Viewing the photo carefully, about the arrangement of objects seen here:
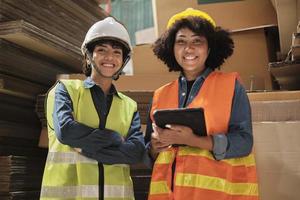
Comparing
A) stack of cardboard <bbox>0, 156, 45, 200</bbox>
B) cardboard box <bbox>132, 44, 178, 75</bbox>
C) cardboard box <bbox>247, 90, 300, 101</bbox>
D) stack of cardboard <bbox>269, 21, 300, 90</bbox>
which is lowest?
stack of cardboard <bbox>0, 156, 45, 200</bbox>

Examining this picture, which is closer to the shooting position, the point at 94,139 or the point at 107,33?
the point at 94,139

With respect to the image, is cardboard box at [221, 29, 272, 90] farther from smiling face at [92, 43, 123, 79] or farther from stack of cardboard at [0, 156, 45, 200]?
stack of cardboard at [0, 156, 45, 200]

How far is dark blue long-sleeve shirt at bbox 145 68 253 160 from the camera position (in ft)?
5.16

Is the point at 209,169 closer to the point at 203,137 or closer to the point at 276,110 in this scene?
the point at 203,137

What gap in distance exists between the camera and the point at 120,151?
70.0 inches

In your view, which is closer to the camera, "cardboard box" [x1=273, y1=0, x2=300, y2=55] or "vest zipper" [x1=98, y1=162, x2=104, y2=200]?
"vest zipper" [x1=98, y1=162, x2=104, y2=200]

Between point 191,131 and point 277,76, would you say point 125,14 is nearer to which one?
point 277,76

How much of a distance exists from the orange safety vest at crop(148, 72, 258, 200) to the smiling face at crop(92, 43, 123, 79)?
441 millimetres

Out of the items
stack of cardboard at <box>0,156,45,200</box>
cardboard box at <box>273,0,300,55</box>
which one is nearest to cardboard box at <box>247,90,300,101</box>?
cardboard box at <box>273,0,300,55</box>

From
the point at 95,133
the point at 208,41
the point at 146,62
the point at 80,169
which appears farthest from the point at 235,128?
the point at 146,62

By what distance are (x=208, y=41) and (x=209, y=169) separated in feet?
2.09

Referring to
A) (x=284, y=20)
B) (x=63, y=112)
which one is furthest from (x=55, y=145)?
(x=284, y=20)

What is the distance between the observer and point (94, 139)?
→ 1737 millimetres

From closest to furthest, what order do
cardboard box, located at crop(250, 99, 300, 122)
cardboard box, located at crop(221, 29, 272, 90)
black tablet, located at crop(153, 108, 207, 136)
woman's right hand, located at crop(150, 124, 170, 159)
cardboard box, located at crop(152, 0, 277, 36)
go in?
black tablet, located at crop(153, 108, 207, 136) < woman's right hand, located at crop(150, 124, 170, 159) < cardboard box, located at crop(250, 99, 300, 122) < cardboard box, located at crop(221, 29, 272, 90) < cardboard box, located at crop(152, 0, 277, 36)
